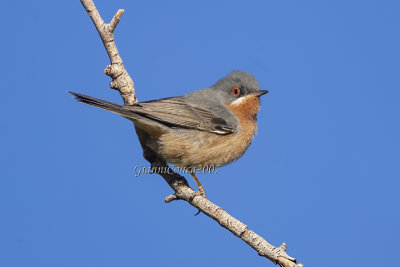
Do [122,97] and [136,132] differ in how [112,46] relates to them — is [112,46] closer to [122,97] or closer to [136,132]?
[122,97]

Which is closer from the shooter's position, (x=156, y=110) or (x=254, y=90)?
(x=156, y=110)

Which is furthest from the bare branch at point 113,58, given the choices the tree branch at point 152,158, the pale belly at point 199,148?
the pale belly at point 199,148

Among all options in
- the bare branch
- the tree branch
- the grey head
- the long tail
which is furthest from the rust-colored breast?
the bare branch

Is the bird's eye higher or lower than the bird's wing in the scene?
higher

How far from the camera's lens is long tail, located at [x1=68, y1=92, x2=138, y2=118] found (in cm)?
559

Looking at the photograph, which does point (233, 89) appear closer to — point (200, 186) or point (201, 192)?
point (200, 186)

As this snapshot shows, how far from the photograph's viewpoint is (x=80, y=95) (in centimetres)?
557

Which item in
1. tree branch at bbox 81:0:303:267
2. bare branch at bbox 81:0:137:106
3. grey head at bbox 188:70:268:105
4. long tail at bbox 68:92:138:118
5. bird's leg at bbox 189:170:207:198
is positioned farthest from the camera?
grey head at bbox 188:70:268:105

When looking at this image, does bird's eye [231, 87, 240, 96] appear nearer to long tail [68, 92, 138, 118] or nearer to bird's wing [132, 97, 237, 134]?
bird's wing [132, 97, 237, 134]

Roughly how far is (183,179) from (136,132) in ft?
3.33

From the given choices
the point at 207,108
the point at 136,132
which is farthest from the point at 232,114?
the point at 136,132

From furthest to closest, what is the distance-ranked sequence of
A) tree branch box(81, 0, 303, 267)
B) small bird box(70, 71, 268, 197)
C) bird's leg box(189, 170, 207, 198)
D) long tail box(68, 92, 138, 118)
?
bird's leg box(189, 170, 207, 198)
small bird box(70, 71, 268, 197)
long tail box(68, 92, 138, 118)
tree branch box(81, 0, 303, 267)

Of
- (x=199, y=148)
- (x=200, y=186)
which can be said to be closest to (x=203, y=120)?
(x=199, y=148)

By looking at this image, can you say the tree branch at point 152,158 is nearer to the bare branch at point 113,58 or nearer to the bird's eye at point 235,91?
the bare branch at point 113,58
